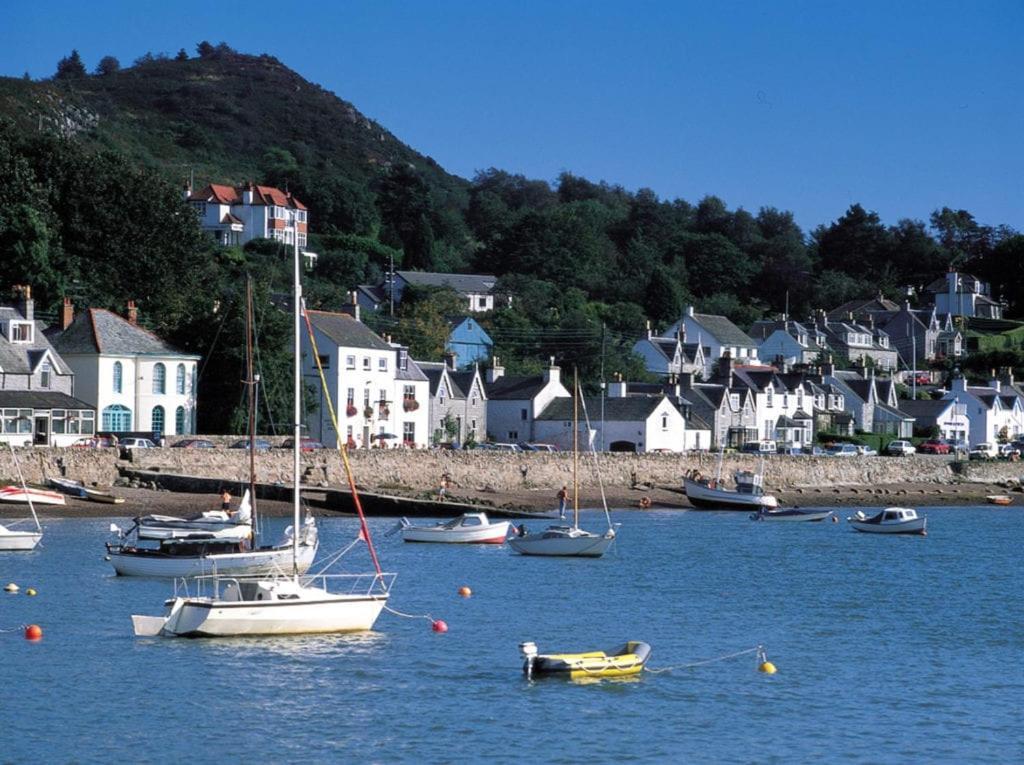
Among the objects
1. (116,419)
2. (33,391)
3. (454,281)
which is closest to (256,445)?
(116,419)

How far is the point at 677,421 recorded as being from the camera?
339ft

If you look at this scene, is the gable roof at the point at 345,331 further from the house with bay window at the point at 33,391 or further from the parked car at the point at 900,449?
the parked car at the point at 900,449

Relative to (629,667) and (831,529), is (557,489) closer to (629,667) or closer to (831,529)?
(831,529)

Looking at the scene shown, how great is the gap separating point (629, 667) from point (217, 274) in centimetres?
9132

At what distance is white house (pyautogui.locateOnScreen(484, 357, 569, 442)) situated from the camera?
102 meters

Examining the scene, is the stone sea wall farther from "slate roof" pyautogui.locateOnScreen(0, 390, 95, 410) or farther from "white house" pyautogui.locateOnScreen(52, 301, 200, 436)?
"white house" pyautogui.locateOnScreen(52, 301, 200, 436)

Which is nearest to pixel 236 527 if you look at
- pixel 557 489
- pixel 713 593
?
pixel 713 593

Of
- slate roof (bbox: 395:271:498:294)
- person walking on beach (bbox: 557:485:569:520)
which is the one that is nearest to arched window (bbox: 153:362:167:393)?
person walking on beach (bbox: 557:485:569:520)

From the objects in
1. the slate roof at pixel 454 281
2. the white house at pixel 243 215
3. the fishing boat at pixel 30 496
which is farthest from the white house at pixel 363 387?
the white house at pixel 243 215

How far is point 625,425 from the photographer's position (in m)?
101

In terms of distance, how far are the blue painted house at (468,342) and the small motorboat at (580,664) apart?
88285mm

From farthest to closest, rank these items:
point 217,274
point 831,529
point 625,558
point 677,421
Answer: point 217,274 < point 677,421 < point 831,529 < point 625,558

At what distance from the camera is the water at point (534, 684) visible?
27453mm

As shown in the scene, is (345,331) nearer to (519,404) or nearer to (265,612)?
(519,404)
